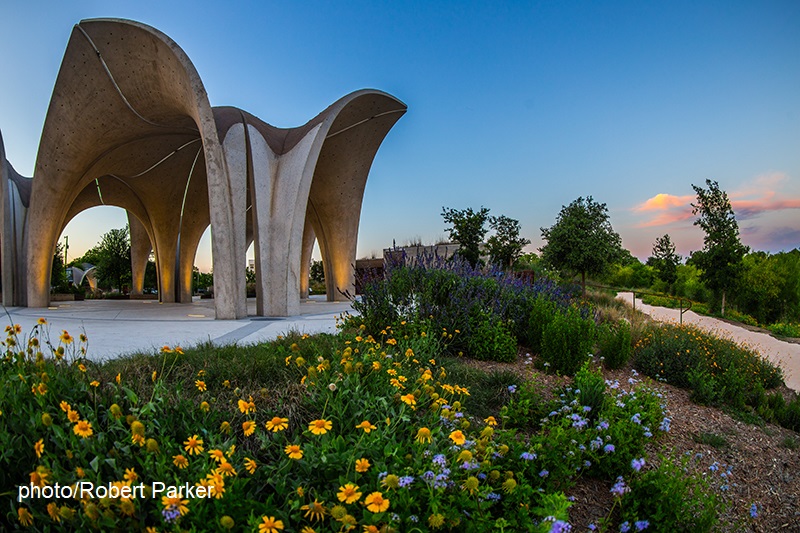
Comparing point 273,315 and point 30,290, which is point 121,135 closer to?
point 30,290

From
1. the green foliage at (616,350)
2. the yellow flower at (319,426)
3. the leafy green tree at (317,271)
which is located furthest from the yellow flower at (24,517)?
the leafy green tree at (317,271)

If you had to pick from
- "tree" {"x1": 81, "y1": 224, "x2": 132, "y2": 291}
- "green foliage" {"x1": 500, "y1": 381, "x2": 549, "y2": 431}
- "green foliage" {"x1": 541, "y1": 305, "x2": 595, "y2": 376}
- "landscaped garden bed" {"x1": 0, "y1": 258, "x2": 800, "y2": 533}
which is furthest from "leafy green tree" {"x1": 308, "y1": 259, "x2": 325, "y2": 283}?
"green foliage" {"x1": 500, "y1": 381, "x2": 549, "y2": 431}

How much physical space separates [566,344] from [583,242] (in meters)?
19.2

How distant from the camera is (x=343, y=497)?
146cm

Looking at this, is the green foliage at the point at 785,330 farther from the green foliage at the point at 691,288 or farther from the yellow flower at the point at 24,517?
the yellow flower at the point at 24,517

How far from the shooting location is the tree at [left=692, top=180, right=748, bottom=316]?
22.5 meters

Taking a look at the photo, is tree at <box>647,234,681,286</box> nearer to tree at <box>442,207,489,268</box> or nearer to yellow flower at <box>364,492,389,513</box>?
tree at <box>442,207,489,268</box>

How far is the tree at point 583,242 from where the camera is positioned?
2261 cm

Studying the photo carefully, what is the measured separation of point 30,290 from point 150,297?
963 cm

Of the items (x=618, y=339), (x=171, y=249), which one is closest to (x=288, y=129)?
(x=171, y=249)

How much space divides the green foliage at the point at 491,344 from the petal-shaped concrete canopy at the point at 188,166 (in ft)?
27.6

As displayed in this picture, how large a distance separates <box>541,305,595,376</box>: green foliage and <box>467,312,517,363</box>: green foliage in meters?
0.42

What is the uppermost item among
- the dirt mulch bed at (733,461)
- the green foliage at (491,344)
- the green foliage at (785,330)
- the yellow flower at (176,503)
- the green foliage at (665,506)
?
the yellow flower at (176,503)

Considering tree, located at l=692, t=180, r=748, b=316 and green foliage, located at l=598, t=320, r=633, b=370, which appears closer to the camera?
green foliage, located at l=598, t=320, r=633, b=370
